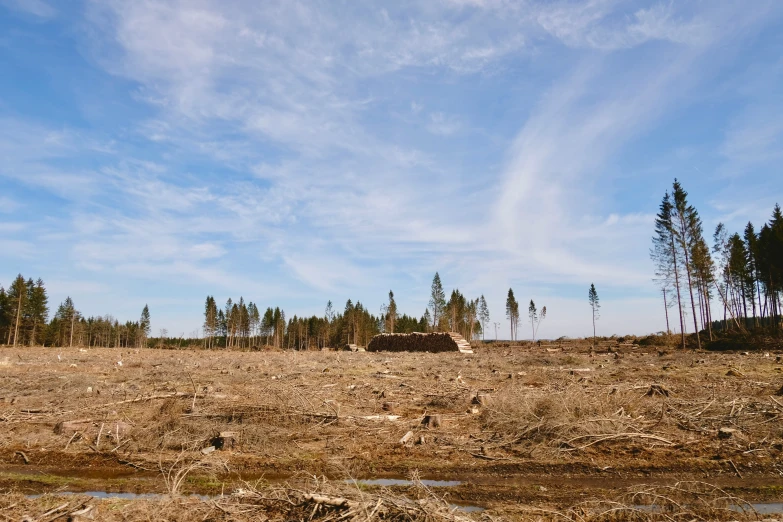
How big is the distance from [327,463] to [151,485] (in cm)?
256

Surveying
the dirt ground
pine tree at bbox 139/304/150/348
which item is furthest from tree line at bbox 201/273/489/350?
the dirt ground

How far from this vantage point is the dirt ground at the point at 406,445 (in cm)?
570

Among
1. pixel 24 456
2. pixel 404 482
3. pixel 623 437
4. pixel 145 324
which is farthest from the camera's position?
pixel 145 324

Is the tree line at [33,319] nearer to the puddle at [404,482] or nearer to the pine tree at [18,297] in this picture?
the pine tree at [18,297]

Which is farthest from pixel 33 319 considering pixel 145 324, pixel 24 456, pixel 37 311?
pixel 24 456

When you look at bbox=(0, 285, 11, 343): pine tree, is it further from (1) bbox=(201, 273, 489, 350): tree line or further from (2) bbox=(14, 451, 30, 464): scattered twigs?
(2) bbox=(14, 451, 30, 464): scattered twigs

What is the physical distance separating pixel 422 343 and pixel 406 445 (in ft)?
110

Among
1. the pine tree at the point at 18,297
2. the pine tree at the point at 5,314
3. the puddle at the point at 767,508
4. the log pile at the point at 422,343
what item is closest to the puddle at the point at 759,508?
the puddle at the point at 767,508

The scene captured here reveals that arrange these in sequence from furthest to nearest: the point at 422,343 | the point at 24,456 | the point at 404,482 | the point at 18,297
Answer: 1. the point at 18,297
2. the point at 422,343
3. the point at 24,456
4. the point at 404,482

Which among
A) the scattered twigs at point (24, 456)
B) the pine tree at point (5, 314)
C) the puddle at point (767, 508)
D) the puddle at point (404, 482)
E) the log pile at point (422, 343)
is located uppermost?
the pine tree at point (5, 314)

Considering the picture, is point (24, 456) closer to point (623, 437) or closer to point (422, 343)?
point (623, 437)

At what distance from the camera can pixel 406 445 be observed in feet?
27.3

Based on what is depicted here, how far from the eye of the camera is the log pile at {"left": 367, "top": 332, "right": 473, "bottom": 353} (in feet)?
128

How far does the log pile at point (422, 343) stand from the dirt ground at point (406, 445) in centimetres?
2504
